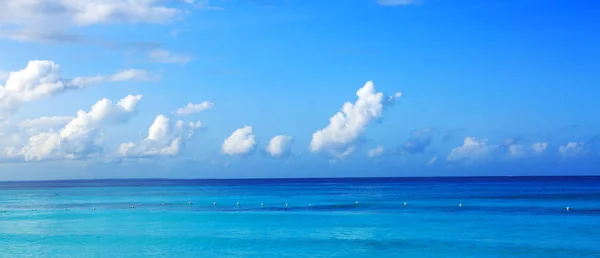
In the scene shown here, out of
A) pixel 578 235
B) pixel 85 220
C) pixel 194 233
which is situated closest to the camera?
pixel 578 235

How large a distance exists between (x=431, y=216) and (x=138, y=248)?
24312 millimetres

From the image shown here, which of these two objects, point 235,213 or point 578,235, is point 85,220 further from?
point 578,235

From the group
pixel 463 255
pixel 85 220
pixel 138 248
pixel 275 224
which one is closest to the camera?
pixel 463 255

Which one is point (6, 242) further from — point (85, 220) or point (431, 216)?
point (431, 216)

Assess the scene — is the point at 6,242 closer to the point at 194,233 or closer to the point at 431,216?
the point at 194,233

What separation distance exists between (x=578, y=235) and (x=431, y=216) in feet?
45.3

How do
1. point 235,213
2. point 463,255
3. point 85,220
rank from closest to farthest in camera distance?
point 463,255 → point 85,220 → point 235,213

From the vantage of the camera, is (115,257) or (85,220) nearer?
(115,257)

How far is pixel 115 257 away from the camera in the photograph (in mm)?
31234

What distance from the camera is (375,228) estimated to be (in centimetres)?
4128

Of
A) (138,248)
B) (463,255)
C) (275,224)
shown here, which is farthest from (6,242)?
(463,255)

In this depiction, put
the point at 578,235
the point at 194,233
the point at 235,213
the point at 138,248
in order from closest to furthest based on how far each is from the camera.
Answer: the point at 138,248, the point at 578,235, the point at 194,233, the point at 235,213

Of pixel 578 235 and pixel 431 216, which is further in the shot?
pixel 431 216

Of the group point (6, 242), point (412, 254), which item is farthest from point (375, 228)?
point (6, 242)
